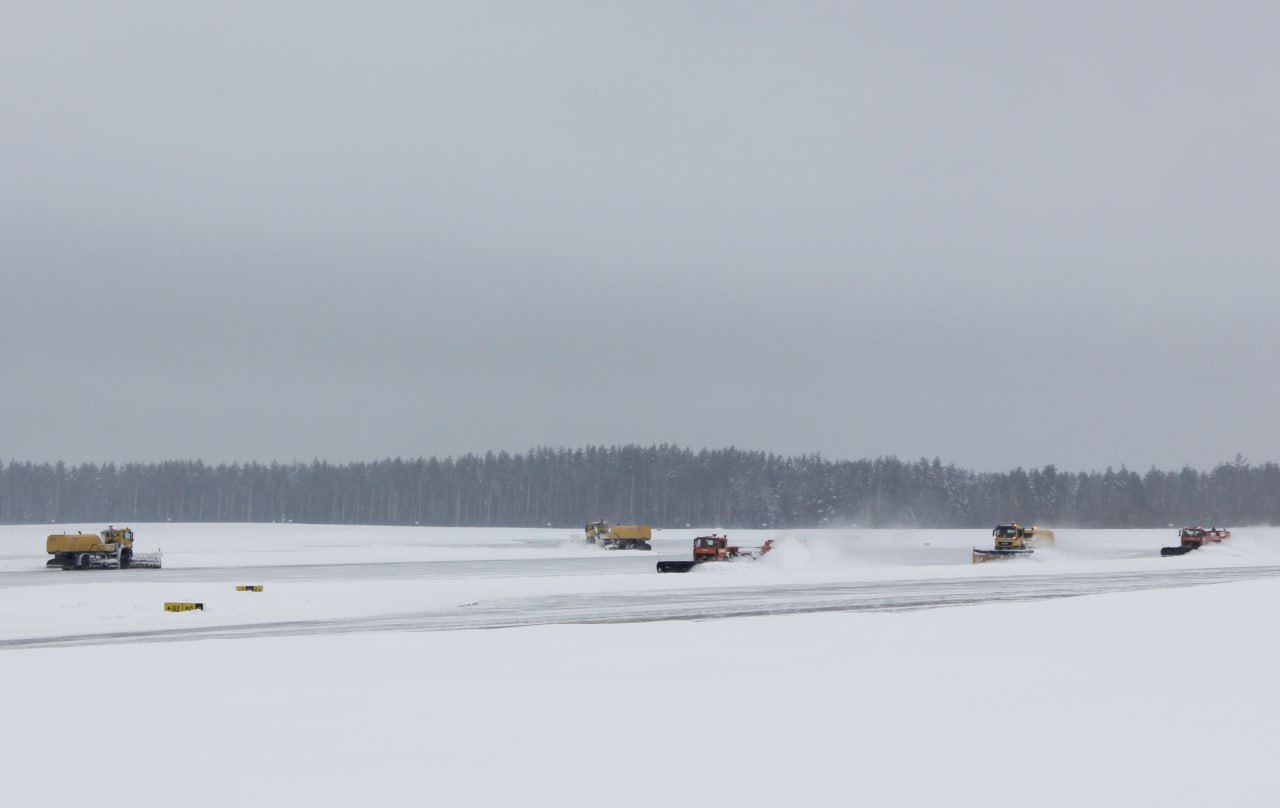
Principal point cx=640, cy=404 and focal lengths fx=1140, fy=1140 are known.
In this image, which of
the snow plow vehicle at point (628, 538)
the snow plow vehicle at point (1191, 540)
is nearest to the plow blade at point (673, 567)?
the snow plow vehicle at point (628, 538)

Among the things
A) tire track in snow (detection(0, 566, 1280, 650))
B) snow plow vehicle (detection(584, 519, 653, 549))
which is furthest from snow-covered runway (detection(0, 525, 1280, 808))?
snow plow vehicle (detection(584, 519, 653, 549))

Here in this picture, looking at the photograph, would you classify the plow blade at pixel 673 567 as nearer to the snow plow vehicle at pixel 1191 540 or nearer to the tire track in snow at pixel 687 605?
the tire track in snow at pixel 687 605

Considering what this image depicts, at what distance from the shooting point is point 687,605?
33.0 meters

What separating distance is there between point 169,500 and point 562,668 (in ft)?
656

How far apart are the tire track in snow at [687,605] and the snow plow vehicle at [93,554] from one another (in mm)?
30117

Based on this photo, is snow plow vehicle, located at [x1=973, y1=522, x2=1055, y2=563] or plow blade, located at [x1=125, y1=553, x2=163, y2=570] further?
snow plow vehicle, located at [x1=973, y1=522, x2=1055, y2=563]

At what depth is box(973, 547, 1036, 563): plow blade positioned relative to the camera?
6293 cm

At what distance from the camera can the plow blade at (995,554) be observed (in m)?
62.9

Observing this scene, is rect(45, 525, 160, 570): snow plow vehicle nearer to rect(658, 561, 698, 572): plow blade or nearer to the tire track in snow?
rect(658, 561, 698, 572): plow blade

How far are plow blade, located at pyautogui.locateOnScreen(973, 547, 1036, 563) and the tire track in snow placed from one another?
1474cm

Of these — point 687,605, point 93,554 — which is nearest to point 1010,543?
point 687,605

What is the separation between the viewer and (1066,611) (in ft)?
88.8

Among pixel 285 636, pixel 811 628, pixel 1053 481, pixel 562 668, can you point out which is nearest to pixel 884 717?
pixel 562 668

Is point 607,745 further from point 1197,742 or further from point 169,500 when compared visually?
point 169,500
